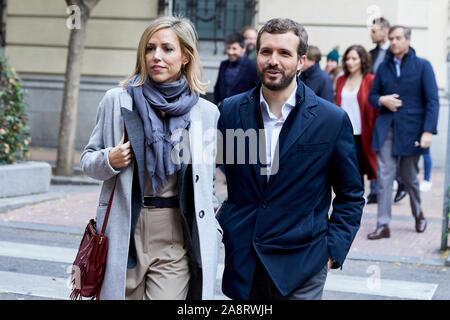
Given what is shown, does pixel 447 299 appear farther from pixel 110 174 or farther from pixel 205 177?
pixel 110 174

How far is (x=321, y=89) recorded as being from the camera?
924 cm

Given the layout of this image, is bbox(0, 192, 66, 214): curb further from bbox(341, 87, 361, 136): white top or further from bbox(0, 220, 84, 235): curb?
bbox(341, 87, 361, 136): white top

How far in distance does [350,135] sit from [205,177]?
26.9 inches

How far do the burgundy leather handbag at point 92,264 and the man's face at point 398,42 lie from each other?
203 inches

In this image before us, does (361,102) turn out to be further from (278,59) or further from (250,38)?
(278,59)

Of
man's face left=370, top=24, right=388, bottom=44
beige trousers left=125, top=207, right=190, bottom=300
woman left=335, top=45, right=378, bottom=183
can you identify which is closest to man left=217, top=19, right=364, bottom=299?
beige trousers left=125, top=207, right=190, bottom=300

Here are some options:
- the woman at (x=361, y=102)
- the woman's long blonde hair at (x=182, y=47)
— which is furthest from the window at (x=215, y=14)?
the woman's long blonde hair at (x=182, y=47)

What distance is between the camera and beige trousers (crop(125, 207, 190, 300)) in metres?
3.46

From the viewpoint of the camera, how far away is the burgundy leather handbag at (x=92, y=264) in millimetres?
3414

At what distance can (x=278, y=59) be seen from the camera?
11.0ft

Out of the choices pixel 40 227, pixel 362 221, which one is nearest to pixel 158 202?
pixel 40 227

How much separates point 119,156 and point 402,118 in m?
5.24
